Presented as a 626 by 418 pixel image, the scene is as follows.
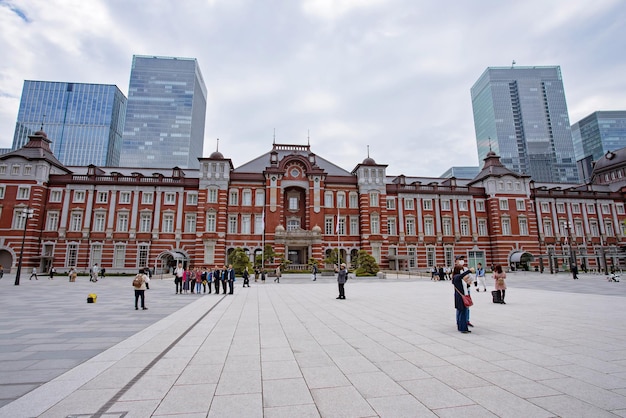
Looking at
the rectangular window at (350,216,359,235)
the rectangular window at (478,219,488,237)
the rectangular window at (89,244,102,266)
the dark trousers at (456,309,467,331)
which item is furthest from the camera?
the rectangular window at (478,219,488,237)

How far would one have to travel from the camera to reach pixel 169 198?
4222 centimetres

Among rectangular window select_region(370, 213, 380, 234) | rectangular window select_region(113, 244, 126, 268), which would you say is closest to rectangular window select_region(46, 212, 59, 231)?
rectangular window select_region(113, 244, 126, 268)

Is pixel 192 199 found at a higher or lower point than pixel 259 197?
lower

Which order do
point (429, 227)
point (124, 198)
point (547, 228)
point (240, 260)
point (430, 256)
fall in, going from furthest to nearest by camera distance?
point (547, 228) < point (429, 227) < point (430, 256) < point (124, 198) < point (240, 260)

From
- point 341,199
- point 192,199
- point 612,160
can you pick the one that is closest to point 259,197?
point 192,199

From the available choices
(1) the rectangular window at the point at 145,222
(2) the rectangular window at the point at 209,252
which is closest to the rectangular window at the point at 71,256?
(1) the rectangular window at the point at 145,222

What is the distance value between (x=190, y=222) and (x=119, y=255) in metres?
9.76

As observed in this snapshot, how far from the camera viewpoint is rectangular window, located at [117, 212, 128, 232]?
40.8m

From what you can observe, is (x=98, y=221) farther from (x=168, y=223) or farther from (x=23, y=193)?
(x=23, y=193)

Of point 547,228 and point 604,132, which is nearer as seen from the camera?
point 547,228

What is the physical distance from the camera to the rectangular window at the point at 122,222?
40781 mm

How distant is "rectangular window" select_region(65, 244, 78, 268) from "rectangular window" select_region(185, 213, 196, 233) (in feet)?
45.4

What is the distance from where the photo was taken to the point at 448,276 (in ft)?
111

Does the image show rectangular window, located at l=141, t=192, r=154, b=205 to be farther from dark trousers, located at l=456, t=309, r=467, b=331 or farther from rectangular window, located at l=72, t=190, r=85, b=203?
dark trousers, located at l=456, t=309, r=467, b=331
